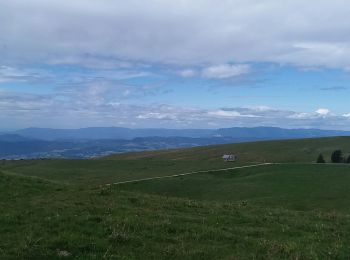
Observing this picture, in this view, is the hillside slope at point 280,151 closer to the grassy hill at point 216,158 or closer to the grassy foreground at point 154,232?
the grassy hill at point 216,158

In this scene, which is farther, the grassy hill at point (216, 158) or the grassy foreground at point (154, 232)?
the grassy hill at point (216, 158)

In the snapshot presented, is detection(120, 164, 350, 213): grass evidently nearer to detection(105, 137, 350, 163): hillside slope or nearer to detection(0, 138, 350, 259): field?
detection(0, 138, 350, 259): field

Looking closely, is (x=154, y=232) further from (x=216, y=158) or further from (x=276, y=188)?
(x=216, y=158)

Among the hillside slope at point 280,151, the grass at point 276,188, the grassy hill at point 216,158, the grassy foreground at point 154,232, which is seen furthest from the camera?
the hillside slope at point 280,151

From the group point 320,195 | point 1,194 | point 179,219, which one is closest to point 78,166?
point 320,195

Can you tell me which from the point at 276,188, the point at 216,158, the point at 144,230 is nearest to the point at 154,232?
the point at 144,230

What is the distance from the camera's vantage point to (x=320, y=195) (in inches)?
1853

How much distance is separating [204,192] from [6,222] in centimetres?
4218

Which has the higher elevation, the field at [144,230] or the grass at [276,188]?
the field at [144,230]

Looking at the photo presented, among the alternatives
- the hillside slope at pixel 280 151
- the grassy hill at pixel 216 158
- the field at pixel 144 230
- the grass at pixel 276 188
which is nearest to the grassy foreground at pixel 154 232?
the field at pixel 144 230

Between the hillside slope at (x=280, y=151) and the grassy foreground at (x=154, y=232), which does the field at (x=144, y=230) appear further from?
the hillside slope at (x=280, y=151)


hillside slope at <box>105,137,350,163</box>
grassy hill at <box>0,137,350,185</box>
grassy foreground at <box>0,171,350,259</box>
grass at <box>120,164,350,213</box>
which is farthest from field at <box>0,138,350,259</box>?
hillside slope at <box>105,137,350,163</box>

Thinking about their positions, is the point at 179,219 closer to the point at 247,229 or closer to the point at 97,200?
the point at 247,229

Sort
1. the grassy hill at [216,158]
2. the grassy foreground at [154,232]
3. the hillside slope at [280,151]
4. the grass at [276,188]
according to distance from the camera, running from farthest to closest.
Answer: the hillside slope at [280,151] < the grassy hill at [216,158] < the grass at [276,188] < the grassy foreground at [154,232]
